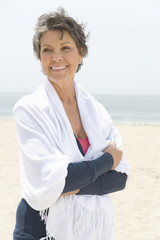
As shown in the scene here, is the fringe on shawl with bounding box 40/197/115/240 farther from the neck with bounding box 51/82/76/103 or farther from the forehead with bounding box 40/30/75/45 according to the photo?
the forehead with bounding box 40/30/75/45

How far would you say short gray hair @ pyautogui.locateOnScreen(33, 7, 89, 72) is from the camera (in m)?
1.88

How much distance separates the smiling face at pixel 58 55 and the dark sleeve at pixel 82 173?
0.51 metres

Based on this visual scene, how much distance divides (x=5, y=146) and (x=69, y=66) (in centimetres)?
984

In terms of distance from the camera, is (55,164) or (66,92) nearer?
(55,164)

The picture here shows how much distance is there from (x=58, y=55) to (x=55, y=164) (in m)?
0.61

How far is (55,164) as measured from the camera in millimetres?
1694

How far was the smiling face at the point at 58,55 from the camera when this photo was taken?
6.23 ft

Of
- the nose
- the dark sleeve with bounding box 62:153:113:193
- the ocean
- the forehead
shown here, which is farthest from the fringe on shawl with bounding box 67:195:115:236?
the ocean

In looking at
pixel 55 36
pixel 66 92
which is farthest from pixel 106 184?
pixel 55 36

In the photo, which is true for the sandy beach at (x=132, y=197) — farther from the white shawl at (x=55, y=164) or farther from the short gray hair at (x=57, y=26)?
the short gray hair at (x=57, y=26)

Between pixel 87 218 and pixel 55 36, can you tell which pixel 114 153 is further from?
pixel 55 36

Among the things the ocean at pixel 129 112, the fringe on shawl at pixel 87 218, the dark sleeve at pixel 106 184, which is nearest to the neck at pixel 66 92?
the dark sleeve at pixel 106 184

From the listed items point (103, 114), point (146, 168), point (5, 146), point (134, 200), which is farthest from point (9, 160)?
point (103, 114)

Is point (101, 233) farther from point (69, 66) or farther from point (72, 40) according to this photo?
point (72, 40)
